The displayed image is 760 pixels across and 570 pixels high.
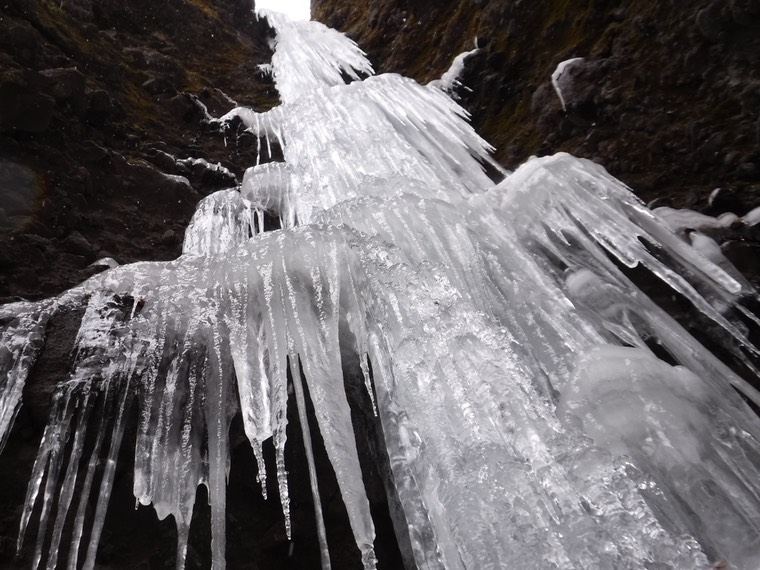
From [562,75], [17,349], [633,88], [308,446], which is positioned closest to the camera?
[308,446]

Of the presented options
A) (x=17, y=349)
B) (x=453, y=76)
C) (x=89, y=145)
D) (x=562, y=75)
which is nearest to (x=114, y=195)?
(x=89, y=145)

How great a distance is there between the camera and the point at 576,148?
4.92 meters

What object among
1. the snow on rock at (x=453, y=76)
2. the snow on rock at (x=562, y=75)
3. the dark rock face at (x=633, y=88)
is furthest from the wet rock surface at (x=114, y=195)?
the snow on rock at (x=562, y=75)

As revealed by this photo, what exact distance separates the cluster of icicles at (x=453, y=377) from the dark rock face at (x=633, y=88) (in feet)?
3.58

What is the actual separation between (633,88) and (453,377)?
3.67 m

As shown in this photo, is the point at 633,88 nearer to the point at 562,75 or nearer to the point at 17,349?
the point at 562,75

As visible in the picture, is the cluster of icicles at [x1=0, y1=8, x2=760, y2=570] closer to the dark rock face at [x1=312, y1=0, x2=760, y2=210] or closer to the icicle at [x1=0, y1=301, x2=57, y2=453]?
the icicle at [x1=0, y1=301, x2=57, y2=453]

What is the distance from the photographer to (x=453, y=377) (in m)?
2.47

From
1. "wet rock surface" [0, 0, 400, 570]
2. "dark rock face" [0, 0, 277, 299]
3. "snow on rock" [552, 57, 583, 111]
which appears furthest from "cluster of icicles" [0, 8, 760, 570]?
"snow on rock" [552, 57, 583, 111]

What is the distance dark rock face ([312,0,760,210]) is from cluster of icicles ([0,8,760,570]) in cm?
109

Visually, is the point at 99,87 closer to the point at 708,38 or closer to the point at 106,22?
the point at 106,22

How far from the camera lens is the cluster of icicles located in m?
2.00

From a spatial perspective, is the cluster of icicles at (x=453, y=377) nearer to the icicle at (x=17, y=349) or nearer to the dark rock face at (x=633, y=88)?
the icicle at (x=17, y=349)

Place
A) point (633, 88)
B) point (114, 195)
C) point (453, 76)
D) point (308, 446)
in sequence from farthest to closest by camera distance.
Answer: point (453, 76)
point (114, 195)
point (633, 88)
point (308, 446)
